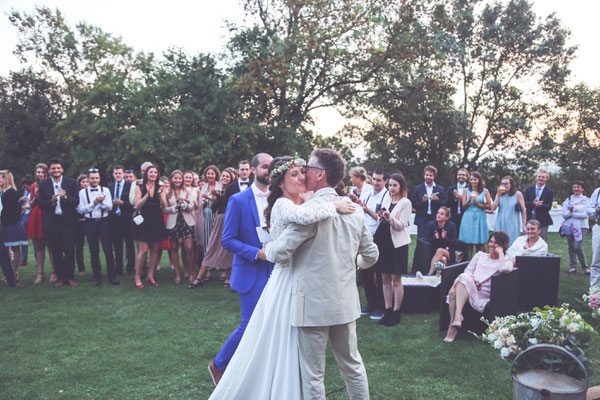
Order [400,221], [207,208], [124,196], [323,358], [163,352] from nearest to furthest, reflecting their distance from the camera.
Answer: [323,358] → [163,352] → [400,221] → [207,208] → [124,196]

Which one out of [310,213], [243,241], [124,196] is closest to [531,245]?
[243,241]

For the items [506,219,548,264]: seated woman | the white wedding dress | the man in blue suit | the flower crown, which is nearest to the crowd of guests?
[506,219,548,264]: seated woman

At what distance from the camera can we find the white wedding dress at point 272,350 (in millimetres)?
2709

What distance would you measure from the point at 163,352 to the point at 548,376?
140 inches

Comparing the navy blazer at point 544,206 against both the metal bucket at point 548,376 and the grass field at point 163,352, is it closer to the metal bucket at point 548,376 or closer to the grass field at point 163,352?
the grass field at point 163,352

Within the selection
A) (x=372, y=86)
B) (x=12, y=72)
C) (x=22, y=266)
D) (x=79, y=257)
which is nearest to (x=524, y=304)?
(x=79, y=257)

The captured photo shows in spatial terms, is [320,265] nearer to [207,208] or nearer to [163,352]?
[163,352]

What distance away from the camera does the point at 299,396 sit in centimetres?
271

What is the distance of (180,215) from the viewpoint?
8.01m

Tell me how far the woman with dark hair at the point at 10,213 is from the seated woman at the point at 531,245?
8.01m

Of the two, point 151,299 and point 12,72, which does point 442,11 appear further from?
point 12,72

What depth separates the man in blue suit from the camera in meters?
3.47

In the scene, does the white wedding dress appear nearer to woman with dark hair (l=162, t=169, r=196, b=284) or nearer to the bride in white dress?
the bride in white dress

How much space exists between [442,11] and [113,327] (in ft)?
53.1
